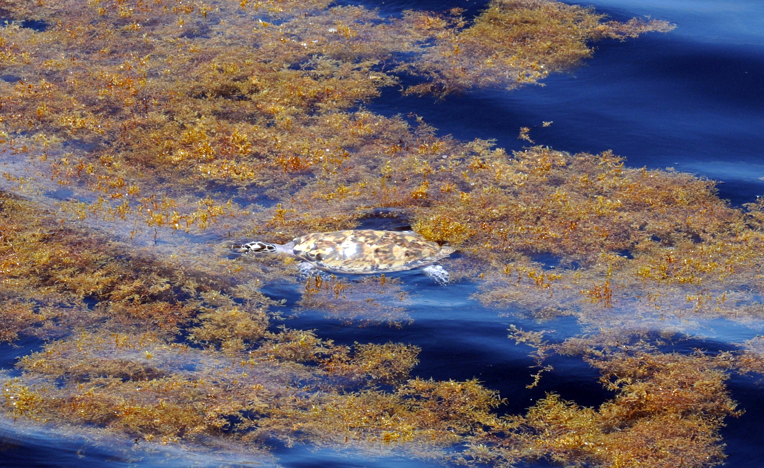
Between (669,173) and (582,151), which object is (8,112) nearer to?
(582,151)

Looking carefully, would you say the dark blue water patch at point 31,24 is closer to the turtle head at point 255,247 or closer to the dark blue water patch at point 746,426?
the turtle head at point 255,247

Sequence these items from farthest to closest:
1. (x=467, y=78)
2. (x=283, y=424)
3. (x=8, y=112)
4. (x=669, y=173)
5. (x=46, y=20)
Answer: (x=46, y=20) < (x=467, y=78) < (x=8, y=112) < (x=669, y=173) < (x=283, y=424)

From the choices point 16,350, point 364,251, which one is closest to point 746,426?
point 364,251

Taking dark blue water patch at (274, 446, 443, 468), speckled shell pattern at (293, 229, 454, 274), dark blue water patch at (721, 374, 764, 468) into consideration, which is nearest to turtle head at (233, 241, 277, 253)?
speckled shell pattern at (293, 229, 454, 274)

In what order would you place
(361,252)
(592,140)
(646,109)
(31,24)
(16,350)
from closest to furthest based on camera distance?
(16,350), (361,252), (592,140), (646,109), (31,24)

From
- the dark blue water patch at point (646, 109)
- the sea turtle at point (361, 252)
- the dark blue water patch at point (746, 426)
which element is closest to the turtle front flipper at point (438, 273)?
the sea turtle at point (361, 252)

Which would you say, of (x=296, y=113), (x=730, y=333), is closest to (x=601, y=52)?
(x=296, y=113)

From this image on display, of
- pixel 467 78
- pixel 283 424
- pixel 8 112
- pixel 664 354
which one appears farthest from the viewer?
pixel 467 78

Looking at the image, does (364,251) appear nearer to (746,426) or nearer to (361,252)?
(361,252)
